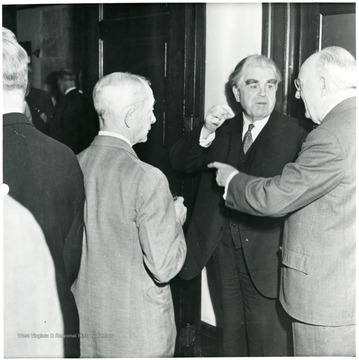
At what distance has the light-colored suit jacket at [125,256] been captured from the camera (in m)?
1.58

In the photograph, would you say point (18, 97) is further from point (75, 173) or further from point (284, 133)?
point (284, 133)

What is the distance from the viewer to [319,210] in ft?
5.58

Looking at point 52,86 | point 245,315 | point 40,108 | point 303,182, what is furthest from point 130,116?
point 52,86

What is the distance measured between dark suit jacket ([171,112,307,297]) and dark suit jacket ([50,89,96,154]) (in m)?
0.99

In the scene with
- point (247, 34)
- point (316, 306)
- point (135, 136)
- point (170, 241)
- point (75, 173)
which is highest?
point (247, 34)

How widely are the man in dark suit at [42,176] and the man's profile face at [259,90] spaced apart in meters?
0.98

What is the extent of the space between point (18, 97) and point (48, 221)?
0.46 metres

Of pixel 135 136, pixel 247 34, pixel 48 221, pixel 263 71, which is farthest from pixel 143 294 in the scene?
pixel 247 34

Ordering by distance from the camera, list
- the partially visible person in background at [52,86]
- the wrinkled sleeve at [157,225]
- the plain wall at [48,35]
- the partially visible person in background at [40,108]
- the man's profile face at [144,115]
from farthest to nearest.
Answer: the partially visible person in background at [52,86], the partially visible person in background at [40,108], the plain wall at [48,35], the man's profile face at [144,115], the wrinkled sleeve at [157,225]

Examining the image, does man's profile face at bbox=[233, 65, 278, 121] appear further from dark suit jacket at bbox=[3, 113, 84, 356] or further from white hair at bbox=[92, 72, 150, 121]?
dark suit jacket at bbox=[3, 113, 84, 356]

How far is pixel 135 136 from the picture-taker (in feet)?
5.61

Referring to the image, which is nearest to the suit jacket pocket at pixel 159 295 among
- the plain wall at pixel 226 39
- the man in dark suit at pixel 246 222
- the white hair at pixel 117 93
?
the man in dark suit at pixel 246 222

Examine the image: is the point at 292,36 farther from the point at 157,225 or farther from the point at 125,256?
the point at 125,256

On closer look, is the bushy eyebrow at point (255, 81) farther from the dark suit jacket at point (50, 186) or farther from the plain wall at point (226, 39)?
the dark suit jacket at point (50, 186)
